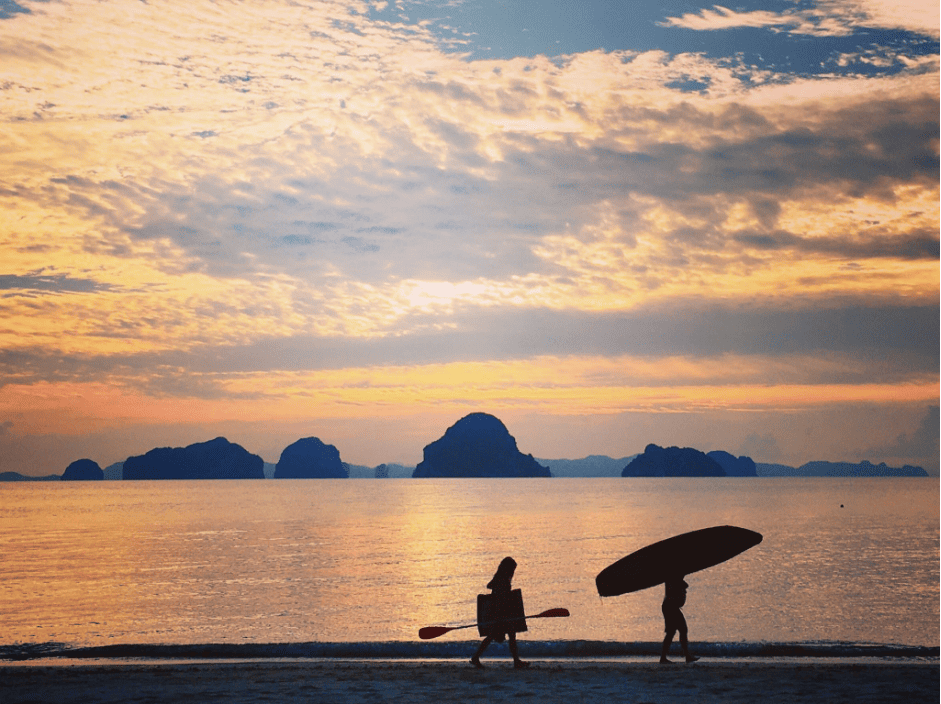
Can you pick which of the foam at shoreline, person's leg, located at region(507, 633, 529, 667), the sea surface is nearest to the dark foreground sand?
person's leg, located at region(507, 633, 529, 667)

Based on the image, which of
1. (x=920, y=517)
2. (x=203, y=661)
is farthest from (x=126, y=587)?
(x=920, y=517)

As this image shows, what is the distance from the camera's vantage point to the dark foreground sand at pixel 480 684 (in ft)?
46.1

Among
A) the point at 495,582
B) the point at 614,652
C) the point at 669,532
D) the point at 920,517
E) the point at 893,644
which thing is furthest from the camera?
the point at 920,517

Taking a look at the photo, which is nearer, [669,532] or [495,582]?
[495,582]

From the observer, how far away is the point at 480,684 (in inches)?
599

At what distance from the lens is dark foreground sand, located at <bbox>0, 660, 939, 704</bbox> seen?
46.1 ft

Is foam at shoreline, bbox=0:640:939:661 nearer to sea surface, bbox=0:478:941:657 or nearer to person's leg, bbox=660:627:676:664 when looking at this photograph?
sea surface, bbox=0:478:941:657

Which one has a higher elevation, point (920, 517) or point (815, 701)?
point (815, 701)

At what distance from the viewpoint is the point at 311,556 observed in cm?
5306

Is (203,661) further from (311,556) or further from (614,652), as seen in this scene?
(311,556)

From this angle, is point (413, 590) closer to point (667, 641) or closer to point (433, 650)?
point (433, 650)

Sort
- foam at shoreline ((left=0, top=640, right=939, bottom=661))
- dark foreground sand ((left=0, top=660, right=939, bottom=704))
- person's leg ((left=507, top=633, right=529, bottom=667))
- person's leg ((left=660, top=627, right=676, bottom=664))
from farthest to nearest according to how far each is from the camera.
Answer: foam at shoreline ((left=0, top=640, right=939, bottom=661)) < person's leg ((left=660, top=627, right=676, bottom=664)) < person's leg ((left=507, top=633, right=529, bottom=667)) < dark foreground sand ((left=0, top=660, right=939, bottom=704))

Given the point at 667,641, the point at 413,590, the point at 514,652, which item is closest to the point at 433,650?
the point at 514,652

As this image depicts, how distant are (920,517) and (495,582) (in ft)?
348
